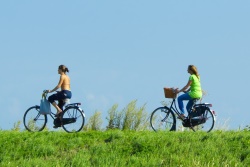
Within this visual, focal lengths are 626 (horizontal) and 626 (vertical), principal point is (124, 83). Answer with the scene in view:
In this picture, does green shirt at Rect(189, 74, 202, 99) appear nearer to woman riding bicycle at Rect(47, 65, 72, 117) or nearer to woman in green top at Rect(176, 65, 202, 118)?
woman in green top at Rect(176, 65, 202, 118)

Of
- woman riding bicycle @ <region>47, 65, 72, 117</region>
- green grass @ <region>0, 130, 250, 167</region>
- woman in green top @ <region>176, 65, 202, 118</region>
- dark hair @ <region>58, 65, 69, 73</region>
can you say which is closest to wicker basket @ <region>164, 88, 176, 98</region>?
woman in green top @ <region>176, 65, 202, 118</region>

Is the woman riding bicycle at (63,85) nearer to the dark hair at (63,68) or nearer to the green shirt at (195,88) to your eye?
the dark hair at (63,68)

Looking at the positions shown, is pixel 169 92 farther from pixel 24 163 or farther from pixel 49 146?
pixel 24 163

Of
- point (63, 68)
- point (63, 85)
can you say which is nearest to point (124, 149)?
point (63, 85)

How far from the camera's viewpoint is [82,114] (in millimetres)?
18406

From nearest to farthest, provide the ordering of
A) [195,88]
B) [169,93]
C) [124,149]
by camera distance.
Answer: [124,149], [195,88], [169,93]

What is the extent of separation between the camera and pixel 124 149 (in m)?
15.4

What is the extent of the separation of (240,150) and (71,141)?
4300 millimetres

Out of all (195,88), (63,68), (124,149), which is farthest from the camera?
(63,68)

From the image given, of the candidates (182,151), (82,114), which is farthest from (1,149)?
(182,151)

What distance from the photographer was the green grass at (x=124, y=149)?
572 inches

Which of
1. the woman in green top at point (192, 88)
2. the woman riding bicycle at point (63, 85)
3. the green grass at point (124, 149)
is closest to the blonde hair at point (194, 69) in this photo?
the woman in green top at point (192, 88)

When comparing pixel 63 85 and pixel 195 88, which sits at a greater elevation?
pixel 63 85

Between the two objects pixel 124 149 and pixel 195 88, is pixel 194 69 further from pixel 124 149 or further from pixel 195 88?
pixel 124 149
